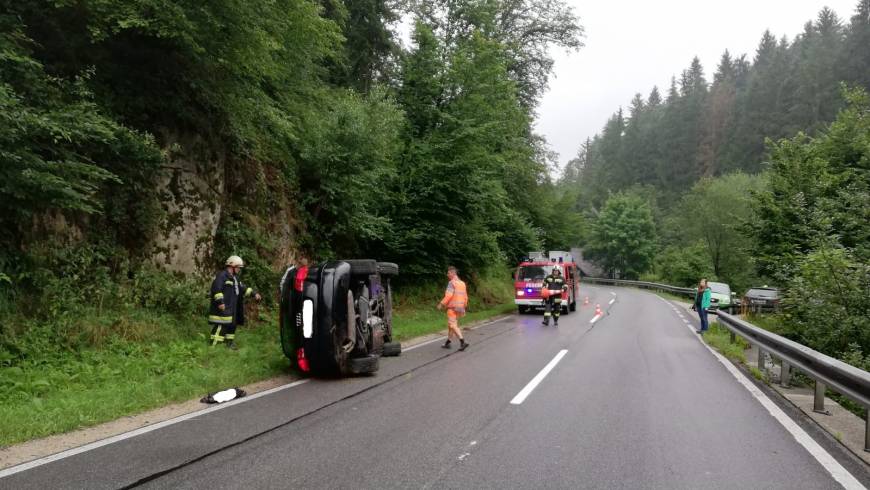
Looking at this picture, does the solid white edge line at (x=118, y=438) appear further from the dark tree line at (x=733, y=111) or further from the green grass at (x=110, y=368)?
the dark tree line at (x=733, y=111)

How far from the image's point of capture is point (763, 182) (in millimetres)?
29109

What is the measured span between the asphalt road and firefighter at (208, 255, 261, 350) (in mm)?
2412

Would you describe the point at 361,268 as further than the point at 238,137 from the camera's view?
No

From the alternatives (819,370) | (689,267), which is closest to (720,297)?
(819,370)

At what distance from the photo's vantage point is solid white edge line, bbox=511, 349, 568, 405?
703 centimetres

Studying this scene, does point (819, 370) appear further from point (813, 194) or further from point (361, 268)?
point (813, 194)

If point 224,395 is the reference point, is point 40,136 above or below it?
above

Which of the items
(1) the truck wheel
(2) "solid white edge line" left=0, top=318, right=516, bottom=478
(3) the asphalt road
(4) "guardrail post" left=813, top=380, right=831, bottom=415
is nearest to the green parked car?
(3) the asphalt road

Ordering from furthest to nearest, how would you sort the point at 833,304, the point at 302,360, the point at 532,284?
1. the point at 532,284
2. the point at 833,304
3. the point at 302,360

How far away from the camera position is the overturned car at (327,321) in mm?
7879

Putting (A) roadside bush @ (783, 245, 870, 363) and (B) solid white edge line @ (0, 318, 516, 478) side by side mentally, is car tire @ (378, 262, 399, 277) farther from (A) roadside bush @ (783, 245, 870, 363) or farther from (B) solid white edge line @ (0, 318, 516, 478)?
(A) roadside bush @ (783, 245, 870, 363)

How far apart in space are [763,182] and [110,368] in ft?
101

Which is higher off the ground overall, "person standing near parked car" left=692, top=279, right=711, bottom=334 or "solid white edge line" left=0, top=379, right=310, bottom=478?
"person standing near parked car" left=692, top=279, right=711, bottom=334

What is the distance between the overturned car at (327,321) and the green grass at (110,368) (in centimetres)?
76
